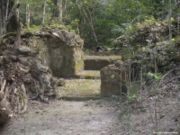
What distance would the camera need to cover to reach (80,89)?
9977 mm

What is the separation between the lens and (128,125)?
6316 millimetres

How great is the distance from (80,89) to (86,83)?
31.0 inches

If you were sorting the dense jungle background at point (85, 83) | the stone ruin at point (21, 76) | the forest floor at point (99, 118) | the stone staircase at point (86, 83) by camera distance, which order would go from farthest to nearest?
the stone staircase at point (86, 83), the stone ruin at point (21, 76), the dense jungle background at point (85, 83), the forest floor at point (99, 118)

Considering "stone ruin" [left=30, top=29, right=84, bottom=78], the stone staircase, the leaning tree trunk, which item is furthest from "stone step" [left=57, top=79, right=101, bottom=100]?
the leaning tree trunk

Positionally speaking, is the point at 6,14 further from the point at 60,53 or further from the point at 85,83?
the point at 60,53

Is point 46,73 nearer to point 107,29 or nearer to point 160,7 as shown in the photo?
point 160,7

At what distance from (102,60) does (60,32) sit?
1534 mm

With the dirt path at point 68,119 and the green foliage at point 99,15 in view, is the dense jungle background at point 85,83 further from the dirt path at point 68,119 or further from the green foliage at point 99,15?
the green foliage at point 99,15

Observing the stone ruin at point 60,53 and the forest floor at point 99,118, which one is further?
the stone ruin at point 60,53

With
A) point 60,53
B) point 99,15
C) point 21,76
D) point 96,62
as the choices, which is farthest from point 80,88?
point 99,15

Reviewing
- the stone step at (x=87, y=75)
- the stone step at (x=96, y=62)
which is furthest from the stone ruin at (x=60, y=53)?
the stone step at (x=96, y=62)

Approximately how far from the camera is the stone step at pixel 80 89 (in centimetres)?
913

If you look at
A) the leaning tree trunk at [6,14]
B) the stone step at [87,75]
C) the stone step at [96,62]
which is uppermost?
the leaning tree trunk at [6,14]

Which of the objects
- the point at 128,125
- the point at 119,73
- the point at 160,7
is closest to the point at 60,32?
the point at 160,7
